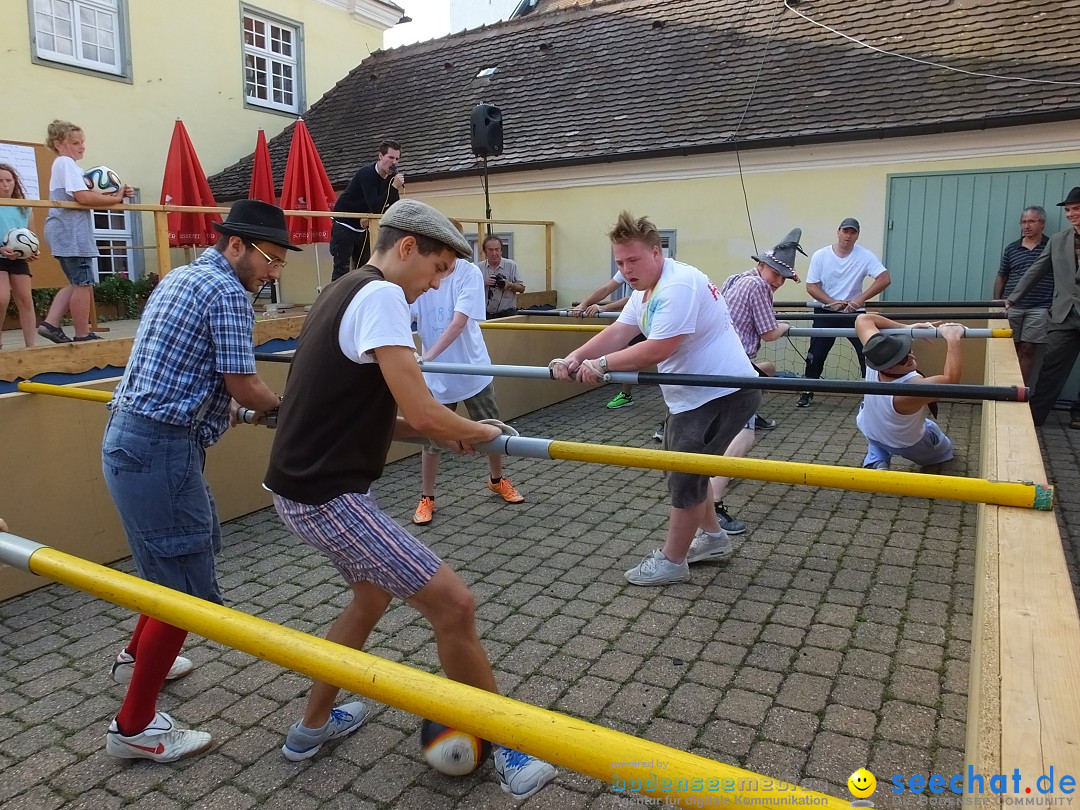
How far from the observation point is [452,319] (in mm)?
5258

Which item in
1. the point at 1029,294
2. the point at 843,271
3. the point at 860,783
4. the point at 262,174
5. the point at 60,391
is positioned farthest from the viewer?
the point at 262,174

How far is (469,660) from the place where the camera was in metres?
2.43

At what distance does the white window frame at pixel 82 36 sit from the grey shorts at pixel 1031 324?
42.5ft

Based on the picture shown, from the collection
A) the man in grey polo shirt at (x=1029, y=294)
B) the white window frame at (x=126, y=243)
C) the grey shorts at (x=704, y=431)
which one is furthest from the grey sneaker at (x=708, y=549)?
the white window frame at (x=126, y=243)

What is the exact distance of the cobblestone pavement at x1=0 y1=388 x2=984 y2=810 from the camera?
2650mm

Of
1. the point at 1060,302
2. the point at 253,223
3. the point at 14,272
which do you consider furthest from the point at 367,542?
the point at 1060,302

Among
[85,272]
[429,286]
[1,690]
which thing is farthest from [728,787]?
[85,272]

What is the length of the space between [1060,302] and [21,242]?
27.3ft

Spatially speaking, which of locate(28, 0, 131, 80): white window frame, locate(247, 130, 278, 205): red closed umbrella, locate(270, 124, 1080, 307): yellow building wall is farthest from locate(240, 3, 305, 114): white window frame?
locate(247, 130, 278, 205): red closed umbrella

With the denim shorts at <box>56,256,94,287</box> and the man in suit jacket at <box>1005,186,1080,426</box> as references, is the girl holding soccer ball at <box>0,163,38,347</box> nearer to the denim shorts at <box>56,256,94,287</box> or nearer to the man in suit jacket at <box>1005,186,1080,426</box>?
the denim shorts at <box>56,256,94,287</box>

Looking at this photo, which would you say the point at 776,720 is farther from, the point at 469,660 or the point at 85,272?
the point at 85,272

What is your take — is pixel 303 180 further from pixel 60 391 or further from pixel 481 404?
pixel 60 391

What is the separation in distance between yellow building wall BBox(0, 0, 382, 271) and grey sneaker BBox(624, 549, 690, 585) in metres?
11.0

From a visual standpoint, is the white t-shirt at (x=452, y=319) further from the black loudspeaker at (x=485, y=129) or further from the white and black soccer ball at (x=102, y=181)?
the black loudspeaker at (x=485, y=129)
